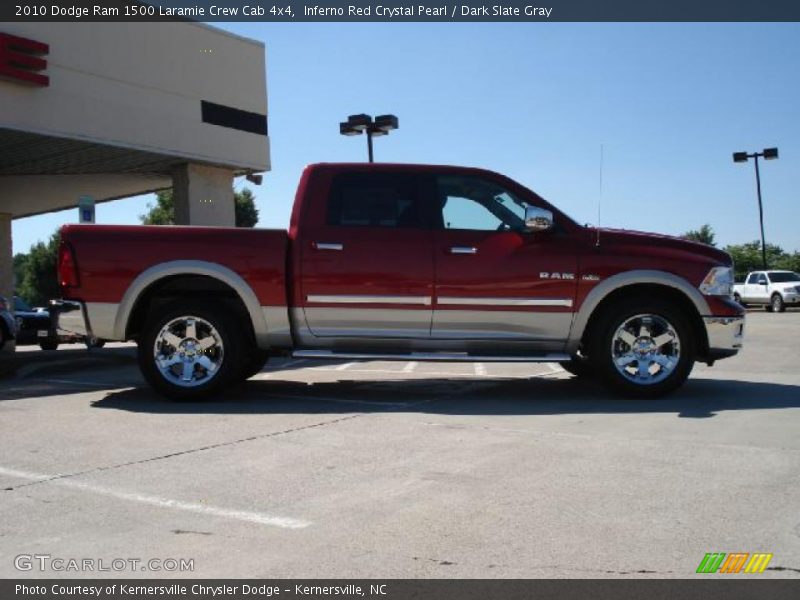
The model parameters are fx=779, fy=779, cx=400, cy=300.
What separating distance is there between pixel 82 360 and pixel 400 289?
6595 millimetres

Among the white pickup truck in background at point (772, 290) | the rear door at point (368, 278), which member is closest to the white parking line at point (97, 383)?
the rear door at point (368, 278)

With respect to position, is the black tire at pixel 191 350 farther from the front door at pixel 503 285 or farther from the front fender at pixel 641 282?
the front fender at pixel 641 282

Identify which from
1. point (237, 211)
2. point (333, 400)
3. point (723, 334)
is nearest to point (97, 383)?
point (333, 400)

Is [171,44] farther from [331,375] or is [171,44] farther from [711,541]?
[711,541]

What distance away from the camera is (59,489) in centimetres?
438

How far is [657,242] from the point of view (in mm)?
7176

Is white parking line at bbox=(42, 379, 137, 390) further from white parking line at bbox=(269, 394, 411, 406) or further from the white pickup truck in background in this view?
the white pickup truck in background

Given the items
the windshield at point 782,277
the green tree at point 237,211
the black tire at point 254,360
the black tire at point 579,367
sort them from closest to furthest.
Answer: the black tire at point 254,360 → the black tire at point 579,367 → the windshield at point 782,277 → the green tree at point 237,211

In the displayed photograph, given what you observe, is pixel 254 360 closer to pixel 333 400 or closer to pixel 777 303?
pixel 333 400

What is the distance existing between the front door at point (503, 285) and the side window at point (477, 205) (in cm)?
10

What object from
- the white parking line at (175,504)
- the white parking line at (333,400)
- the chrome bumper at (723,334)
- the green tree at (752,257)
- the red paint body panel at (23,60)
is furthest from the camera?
the green tree at (752,257)

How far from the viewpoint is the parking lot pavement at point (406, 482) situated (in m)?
3.38
